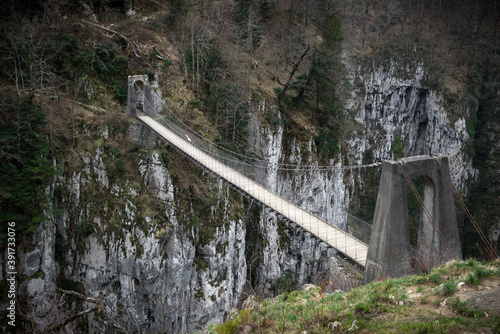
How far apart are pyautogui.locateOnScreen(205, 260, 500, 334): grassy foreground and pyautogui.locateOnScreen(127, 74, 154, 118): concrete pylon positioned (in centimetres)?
1149

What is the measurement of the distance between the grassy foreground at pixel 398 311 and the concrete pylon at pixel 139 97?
11494 millimetres

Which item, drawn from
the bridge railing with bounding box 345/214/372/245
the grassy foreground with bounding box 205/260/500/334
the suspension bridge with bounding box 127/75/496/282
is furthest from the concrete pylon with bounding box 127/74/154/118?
the grassy foreground with bounding box 205/260/500/334

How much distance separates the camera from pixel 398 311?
432 cm

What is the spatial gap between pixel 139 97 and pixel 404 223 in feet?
40.3

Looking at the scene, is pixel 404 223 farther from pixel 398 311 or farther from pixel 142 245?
pixel 142 245

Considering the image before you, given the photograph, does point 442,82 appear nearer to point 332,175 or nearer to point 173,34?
point 332,175

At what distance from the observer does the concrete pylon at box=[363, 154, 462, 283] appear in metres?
7.15

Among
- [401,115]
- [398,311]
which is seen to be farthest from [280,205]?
[401,115]

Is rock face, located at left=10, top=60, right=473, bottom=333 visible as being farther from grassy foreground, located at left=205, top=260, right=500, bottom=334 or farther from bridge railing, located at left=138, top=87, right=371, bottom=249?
grassy foreground, located at left=205, top=260, right=500, bottom=334

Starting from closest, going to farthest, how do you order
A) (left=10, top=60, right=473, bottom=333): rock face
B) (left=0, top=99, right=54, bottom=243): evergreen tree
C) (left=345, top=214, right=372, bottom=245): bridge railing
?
(left=345, top=214, right=372, bottom=245): bridge railing
(left=0, top=99, right=54, bottom=243): evergreen tree
(left=10, top=60, right=473, bottom=333): rock face

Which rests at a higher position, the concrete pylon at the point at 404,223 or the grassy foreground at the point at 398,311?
the concrete pylon at the point at 404,223

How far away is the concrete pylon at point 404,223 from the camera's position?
7.15m

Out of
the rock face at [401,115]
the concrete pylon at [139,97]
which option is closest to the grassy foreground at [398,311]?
the concrete pylon at [139,97]

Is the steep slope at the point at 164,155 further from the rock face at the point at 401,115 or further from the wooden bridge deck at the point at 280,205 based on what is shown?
the rock face at the point at 401,115
